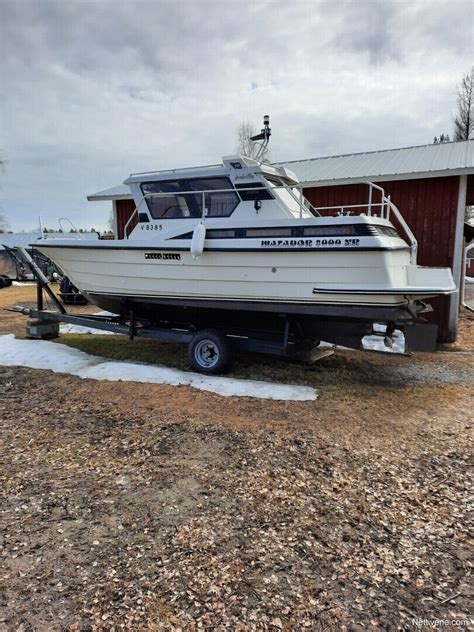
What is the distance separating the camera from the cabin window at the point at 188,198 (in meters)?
5.94

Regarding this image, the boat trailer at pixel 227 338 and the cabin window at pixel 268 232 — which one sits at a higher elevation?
the cabin window at pixel 268 232

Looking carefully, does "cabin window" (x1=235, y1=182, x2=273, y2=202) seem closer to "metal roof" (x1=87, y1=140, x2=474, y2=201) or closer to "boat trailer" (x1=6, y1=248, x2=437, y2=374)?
"boat trailer" (x1=6, y1=248, x2=437, y2=374)

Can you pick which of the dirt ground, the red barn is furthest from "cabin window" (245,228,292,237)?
the red barn

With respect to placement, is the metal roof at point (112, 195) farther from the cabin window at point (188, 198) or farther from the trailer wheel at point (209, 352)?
the trailer wheel at point (209, 352)

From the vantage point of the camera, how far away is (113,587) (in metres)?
2.21

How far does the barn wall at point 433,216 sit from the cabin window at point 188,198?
434 cm

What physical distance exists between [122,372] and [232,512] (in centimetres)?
354

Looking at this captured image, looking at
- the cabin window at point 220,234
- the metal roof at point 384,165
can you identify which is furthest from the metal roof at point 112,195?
the cabin window at point 220,234

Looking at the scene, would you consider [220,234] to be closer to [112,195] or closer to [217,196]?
[217,196]

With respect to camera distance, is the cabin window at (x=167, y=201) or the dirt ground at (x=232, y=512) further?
the cabin window at (x=167, y=201)

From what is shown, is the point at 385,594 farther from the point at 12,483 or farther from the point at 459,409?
the point at 459,409

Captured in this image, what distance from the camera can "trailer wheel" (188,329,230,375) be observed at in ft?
19.8

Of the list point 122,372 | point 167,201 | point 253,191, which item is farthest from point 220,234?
point 122,372

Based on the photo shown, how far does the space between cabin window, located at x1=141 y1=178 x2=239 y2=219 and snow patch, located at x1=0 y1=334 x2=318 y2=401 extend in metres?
2.22
